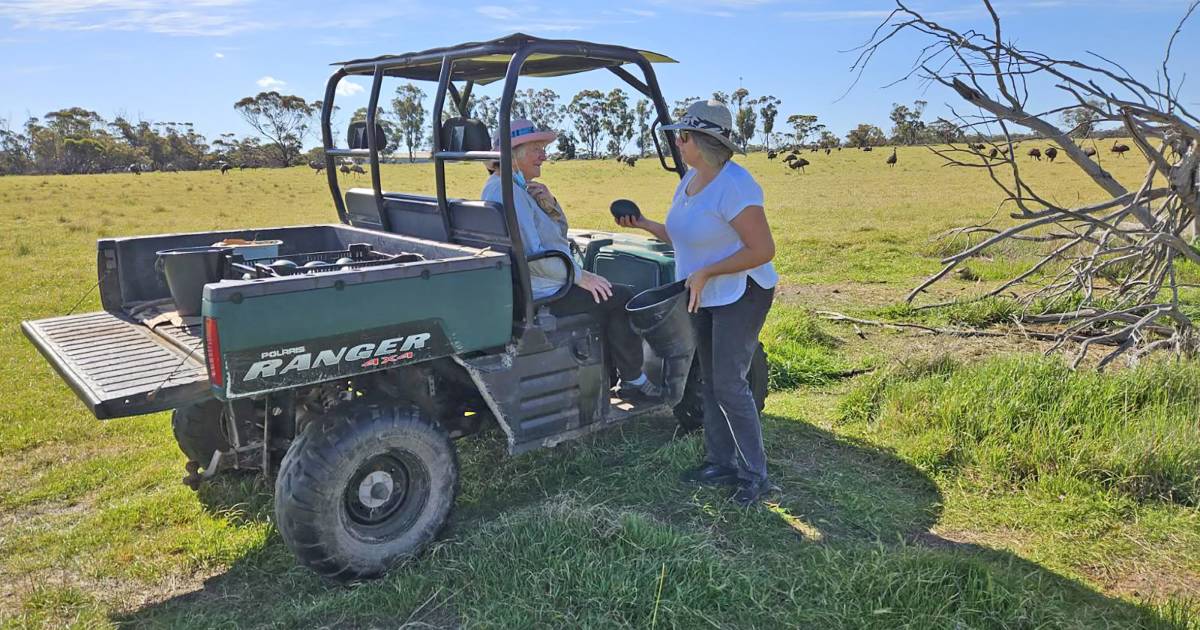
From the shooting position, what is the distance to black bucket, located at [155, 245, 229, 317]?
12.9 ft

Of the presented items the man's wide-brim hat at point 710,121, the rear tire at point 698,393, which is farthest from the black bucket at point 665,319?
the man's wide-brim hat at point 710,121

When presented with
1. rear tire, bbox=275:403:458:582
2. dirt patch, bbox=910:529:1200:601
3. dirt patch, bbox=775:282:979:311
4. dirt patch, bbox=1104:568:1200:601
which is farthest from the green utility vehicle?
dirt patch, bbox=775:282:979:311

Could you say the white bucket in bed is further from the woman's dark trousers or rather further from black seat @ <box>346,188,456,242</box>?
the woman's dark trousers

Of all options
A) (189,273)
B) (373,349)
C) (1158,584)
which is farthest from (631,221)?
(1158,584)

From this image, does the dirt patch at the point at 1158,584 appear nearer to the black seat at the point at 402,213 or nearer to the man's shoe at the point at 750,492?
the man's shoe at the point at 750,492

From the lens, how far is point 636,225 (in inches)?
164

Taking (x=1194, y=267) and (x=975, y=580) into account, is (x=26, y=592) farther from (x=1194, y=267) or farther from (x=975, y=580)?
(x=1194, y=267)

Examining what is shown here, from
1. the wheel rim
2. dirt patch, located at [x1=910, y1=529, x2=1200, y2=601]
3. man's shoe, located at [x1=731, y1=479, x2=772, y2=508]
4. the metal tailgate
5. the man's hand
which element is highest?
the man's hand

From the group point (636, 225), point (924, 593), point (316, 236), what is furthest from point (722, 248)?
point (316, 236)

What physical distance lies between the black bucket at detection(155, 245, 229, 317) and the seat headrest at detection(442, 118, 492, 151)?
118 centimetres

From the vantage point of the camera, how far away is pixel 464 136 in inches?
154

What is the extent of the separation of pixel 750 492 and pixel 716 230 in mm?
1268

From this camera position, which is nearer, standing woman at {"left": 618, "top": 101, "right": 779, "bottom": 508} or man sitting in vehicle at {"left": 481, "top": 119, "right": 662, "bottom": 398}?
standing woman at {"left": 618, "top": 101, "right": 779, "bottom": 508}

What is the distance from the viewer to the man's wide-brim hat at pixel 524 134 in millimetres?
4113
